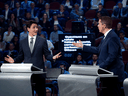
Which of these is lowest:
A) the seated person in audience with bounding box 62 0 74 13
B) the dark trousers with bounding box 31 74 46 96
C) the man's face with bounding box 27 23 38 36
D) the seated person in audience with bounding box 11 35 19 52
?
the dark trousers with bounding box 31 74 46 96

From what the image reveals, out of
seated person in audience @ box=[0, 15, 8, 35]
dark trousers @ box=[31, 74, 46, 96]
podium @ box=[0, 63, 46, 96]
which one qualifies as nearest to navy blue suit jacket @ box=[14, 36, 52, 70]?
dark trousers @ box=[31, 74, 46, 96]

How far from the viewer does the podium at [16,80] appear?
81.6 inches

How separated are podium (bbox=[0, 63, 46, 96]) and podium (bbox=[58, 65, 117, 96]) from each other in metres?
0.31

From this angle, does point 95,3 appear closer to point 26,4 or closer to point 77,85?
point 26,4

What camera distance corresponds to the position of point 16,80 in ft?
6.86

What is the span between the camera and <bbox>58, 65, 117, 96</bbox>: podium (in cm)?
196

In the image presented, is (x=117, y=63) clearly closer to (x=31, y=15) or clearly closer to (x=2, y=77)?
(x=2, y=77)

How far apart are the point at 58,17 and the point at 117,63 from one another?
548 cm

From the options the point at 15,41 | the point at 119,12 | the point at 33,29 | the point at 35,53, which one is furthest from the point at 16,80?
the point at 119,12

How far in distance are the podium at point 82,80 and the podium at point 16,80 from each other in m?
0.31

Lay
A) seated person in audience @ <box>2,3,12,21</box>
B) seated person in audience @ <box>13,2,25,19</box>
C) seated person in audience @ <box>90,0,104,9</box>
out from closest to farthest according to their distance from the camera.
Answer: seated person in audience @ <box>13,2,25,19</box>, seated person in audience @ <box>2,3,12,21</box>, seated person in audience @ <box>90,0,104,9</box>

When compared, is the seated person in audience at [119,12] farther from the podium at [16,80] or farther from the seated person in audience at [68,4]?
the podium at [16,80]

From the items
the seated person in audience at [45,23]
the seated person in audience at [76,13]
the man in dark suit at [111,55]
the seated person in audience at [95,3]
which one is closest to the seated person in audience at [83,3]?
the seated person in audience at [95,3]

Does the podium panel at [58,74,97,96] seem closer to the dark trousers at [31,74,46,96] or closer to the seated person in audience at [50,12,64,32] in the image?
the dark trousers at [31,74,46,96]
